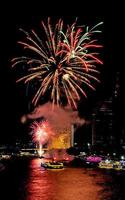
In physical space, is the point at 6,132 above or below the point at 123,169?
above

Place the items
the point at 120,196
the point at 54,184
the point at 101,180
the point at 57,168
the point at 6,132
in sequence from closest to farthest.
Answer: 1. the point at 120,196
2. the point at 54,184
3. the point at 101,180
4. the point at 57,168
5. the point at 6,132

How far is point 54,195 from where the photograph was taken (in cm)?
4622

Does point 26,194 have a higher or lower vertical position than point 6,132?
lower

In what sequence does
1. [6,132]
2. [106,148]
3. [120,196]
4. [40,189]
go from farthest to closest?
1. [106,148]
2. [6,132]
3. [40,189]
4. [120,196]

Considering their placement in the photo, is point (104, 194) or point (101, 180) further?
point (101, 180)

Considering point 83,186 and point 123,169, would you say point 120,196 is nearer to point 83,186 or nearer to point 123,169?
point 83,186

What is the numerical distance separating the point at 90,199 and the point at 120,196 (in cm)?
430

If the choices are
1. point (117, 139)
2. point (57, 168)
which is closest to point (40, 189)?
point (57, 168)

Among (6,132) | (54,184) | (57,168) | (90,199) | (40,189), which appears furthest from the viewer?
(6,132)

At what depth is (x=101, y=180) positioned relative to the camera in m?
64.9

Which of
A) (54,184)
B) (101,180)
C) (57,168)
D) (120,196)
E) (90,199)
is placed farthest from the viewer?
(57,168)

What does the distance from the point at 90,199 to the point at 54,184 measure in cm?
1678

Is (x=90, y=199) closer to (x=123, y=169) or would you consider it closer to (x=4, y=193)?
(x=4, y=193)

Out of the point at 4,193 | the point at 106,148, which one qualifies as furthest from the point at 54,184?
the point at 106,148
